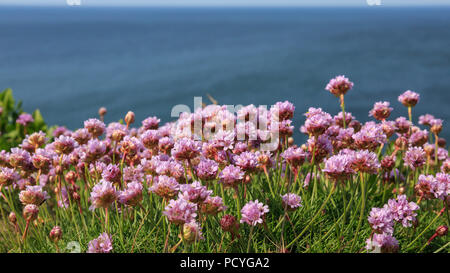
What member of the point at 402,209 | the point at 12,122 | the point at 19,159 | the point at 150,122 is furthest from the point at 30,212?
the point at 12,122

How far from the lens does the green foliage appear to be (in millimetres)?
4557

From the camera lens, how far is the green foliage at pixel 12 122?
4.56m

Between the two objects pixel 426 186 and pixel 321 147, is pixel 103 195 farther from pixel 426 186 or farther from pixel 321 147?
pixel 426 186

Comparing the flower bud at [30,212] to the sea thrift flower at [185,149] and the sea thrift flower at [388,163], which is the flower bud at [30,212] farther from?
the sea thrift flower at [388,163]

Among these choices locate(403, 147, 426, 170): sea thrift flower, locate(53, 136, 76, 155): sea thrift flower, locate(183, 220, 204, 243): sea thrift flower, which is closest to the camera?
locate(183, 220, 204, 243): sea thrift flower

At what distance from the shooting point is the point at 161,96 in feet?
53.8

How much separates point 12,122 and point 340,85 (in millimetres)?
4186

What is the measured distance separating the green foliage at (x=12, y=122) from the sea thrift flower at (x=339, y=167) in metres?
3.76

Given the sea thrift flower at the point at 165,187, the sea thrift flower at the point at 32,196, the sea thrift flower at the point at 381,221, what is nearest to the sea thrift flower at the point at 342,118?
the sea thrift flower at the point at 381,221

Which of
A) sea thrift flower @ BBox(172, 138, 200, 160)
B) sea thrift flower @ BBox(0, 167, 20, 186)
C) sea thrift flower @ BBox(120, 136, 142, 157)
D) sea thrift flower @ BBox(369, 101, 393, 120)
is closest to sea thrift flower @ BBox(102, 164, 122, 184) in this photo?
sea thrift flower @ BBox(120, 136, 142, 157)

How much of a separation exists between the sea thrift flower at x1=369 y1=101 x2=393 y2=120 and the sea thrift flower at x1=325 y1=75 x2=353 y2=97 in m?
0.23

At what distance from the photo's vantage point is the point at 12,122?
4949mm

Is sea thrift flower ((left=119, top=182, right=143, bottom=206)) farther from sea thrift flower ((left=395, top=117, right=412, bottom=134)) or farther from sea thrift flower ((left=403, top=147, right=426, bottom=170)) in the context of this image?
sea thrift flower ((left=395, top=117, right=412, bottom=134))

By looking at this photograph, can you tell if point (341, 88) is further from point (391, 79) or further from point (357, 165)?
point (391, 79)
